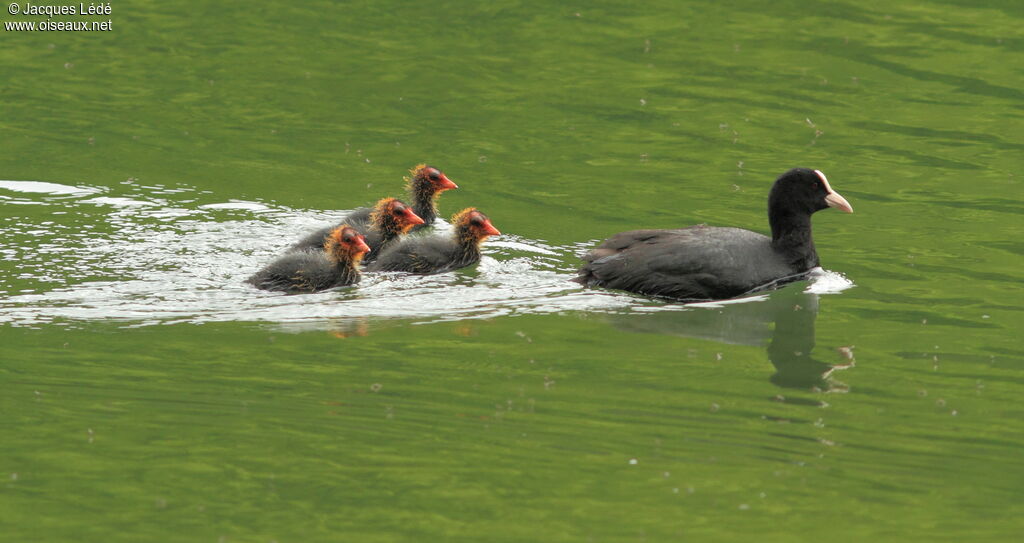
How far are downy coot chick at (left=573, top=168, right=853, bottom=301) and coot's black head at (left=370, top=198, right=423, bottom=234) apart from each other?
1.92m

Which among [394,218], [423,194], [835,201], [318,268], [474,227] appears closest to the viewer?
[318,268]

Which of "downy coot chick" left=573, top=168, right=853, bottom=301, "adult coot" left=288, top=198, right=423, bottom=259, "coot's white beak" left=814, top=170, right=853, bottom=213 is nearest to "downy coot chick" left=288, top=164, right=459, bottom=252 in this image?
"adult coot" left=288, top=198, right=423, bottom=259

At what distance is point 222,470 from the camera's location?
7789mm

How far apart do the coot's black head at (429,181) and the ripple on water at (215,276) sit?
2.61 ft

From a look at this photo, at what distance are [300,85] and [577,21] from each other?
4489mm

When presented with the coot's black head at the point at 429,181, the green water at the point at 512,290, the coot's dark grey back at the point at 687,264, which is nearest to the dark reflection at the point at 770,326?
the green water at the point at 512,290

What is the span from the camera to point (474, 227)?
12625 mm

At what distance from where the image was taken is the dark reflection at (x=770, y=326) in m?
9.99

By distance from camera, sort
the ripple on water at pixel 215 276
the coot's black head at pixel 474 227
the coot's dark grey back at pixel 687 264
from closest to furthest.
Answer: the ripple on water at pixel 215 276, the coot's dark grey back at pixel 687 264, the coot's black head at pixel 474 227

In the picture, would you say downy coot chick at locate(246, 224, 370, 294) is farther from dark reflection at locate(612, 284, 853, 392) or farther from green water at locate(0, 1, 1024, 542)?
dark reflection at locate(612, 284, 853, 392)

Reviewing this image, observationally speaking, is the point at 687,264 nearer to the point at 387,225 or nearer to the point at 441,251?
the point at 441,251

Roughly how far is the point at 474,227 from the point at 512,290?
3.15 feet

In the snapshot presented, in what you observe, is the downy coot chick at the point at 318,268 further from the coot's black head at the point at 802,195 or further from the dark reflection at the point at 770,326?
the coot's black head at the point at 802,195

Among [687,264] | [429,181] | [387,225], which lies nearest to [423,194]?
[429,181]
